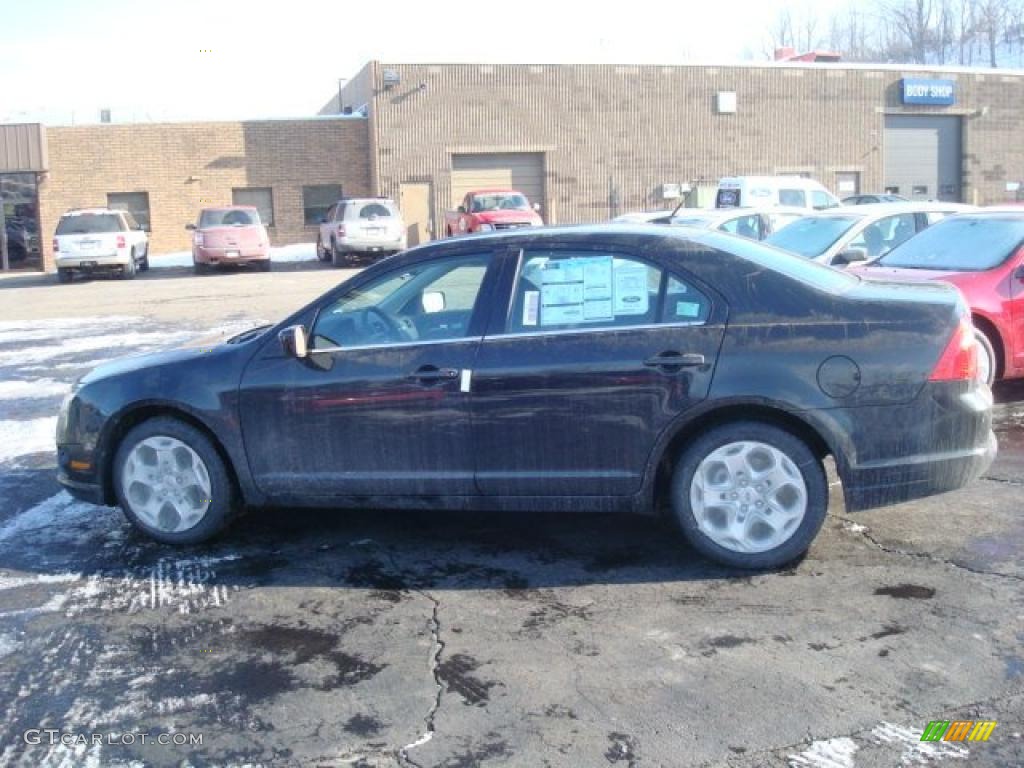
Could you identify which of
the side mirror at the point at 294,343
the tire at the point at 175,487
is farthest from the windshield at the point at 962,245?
the tire at the point at 175,487

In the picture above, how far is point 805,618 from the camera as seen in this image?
4.44 metres

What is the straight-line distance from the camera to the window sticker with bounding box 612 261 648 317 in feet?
16.6

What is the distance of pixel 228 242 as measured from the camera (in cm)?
2766

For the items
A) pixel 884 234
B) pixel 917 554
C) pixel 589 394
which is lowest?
pixel 917 554

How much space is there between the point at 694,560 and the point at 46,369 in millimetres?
9158

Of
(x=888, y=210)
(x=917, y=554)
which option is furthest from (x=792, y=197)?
(x=917, y=554)

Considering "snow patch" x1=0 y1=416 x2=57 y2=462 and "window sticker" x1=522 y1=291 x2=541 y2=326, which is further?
"snow patch" x1=0 y1=416 x2=57 y2=462

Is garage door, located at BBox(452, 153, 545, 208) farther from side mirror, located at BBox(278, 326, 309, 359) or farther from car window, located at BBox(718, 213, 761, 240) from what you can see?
side mirror, located at BBox(278, 326, 309, 359)

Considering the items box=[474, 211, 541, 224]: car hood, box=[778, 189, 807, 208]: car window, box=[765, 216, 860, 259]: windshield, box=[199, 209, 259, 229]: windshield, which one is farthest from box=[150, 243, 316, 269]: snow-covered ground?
box=[765, 216, 860, 259]: windshield

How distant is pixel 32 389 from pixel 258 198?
26.9 m

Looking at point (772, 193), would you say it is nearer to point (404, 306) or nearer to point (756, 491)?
point (404, 306)

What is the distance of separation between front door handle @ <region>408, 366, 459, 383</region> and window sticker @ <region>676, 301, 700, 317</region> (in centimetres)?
107

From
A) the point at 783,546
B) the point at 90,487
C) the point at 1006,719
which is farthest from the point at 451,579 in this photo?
the point at 1006,719

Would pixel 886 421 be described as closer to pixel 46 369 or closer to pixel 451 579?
pixel 451 579
